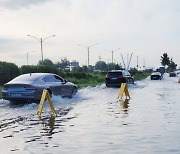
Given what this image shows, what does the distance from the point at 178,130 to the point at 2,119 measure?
5.89 meters

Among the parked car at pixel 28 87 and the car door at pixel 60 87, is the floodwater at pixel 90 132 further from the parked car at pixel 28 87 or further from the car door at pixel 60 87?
the car door at pixel 60 87

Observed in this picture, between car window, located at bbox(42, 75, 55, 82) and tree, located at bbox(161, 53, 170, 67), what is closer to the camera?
car window, located at bbox(42, 75, 55, 82)

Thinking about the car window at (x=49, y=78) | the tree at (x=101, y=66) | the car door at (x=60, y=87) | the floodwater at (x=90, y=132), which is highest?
the tree at (x=101, y=66)

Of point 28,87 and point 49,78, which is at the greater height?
point 49,78

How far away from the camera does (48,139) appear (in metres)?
10.1

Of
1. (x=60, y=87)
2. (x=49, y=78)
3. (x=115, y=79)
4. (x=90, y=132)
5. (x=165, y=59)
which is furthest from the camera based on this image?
(x=165, y=59)

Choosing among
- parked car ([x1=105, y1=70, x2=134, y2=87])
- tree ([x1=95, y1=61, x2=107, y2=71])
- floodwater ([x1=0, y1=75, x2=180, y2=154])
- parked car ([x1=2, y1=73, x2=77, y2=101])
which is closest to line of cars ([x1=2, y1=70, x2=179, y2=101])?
parked car ([x1=2, y1=73, x2=77, y2=101])

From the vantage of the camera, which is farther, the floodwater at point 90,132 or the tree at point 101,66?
the tree at point 101,66

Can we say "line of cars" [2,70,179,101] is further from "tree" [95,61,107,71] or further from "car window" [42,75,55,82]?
"tree" [95,61,107,71]

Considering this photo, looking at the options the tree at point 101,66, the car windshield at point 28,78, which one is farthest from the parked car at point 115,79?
the tree at point 101,66

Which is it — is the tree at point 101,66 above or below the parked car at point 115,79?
above

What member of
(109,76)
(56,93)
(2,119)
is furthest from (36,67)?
(2,119)

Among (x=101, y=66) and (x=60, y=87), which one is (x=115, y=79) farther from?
(x=101, y=66)

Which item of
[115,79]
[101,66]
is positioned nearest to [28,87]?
[115,79]
